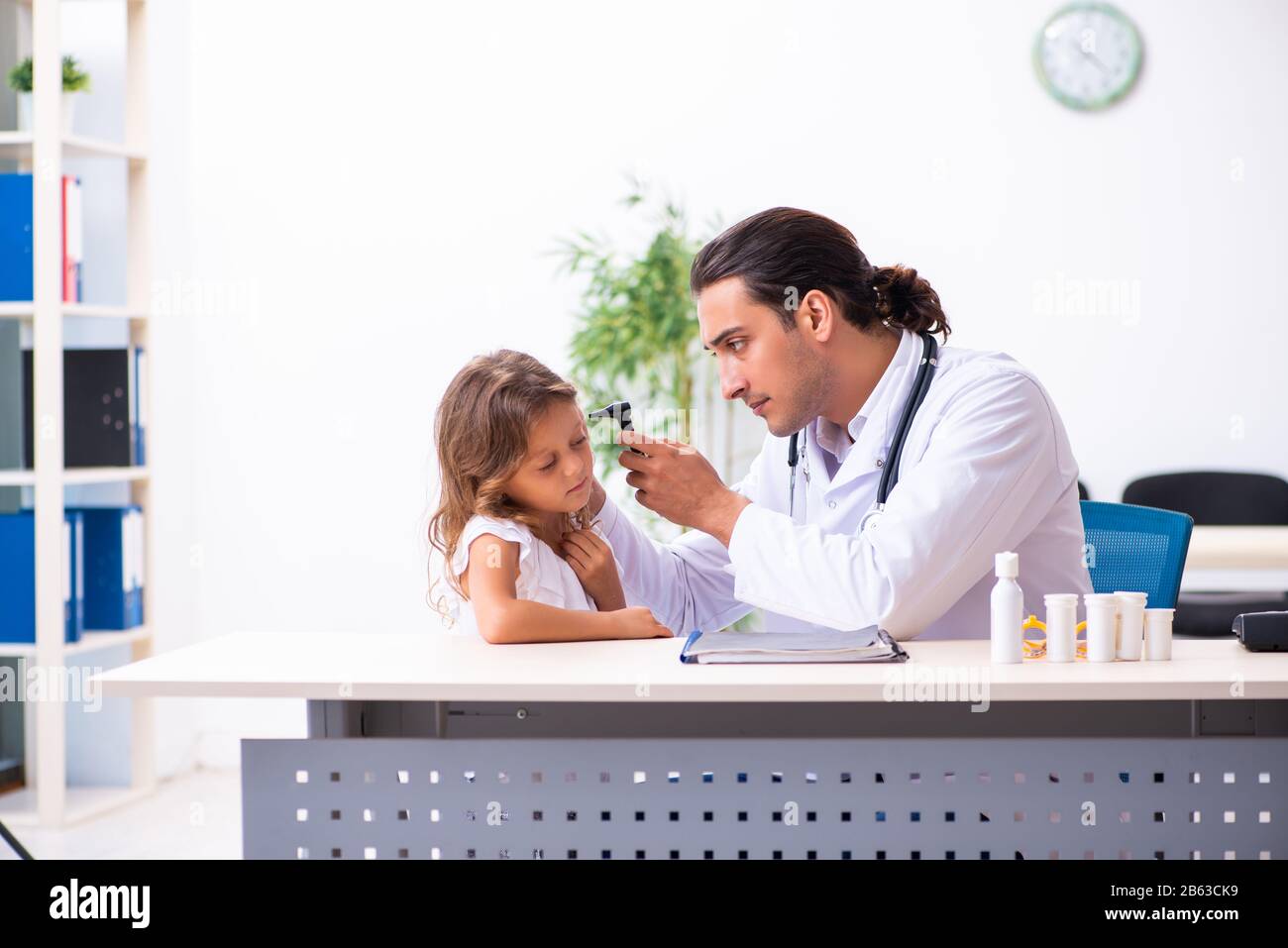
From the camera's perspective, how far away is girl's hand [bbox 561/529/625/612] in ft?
6.70

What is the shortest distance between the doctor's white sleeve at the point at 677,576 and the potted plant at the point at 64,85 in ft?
7.22

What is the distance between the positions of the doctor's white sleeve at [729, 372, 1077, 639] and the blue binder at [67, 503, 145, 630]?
2.42m

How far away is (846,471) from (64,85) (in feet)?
8.65

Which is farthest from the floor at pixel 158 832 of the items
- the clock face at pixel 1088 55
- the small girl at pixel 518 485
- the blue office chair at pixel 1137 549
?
the clock face at pixel 1088 55

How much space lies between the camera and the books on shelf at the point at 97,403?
3652 mm

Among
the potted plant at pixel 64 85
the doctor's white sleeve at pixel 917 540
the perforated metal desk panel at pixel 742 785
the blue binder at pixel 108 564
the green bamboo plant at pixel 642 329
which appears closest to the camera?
the perforated metal desk panel at pixel 742 785

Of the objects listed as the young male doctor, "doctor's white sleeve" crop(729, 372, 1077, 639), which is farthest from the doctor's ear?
"doctor's white sleeve" crop(729, 372, 1077, 639)

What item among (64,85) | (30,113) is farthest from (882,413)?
(30,113)

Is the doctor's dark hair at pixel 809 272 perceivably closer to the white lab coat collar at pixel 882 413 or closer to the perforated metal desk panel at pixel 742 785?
the white lab coat collar at pixel 882 413

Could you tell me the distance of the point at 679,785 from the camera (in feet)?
5.01

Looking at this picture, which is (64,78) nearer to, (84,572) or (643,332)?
(84,572)

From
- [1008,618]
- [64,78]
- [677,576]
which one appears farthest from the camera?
[64,78]

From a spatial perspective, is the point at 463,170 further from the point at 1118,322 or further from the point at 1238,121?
the point at 1238,121

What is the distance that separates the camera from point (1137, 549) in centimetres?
211
